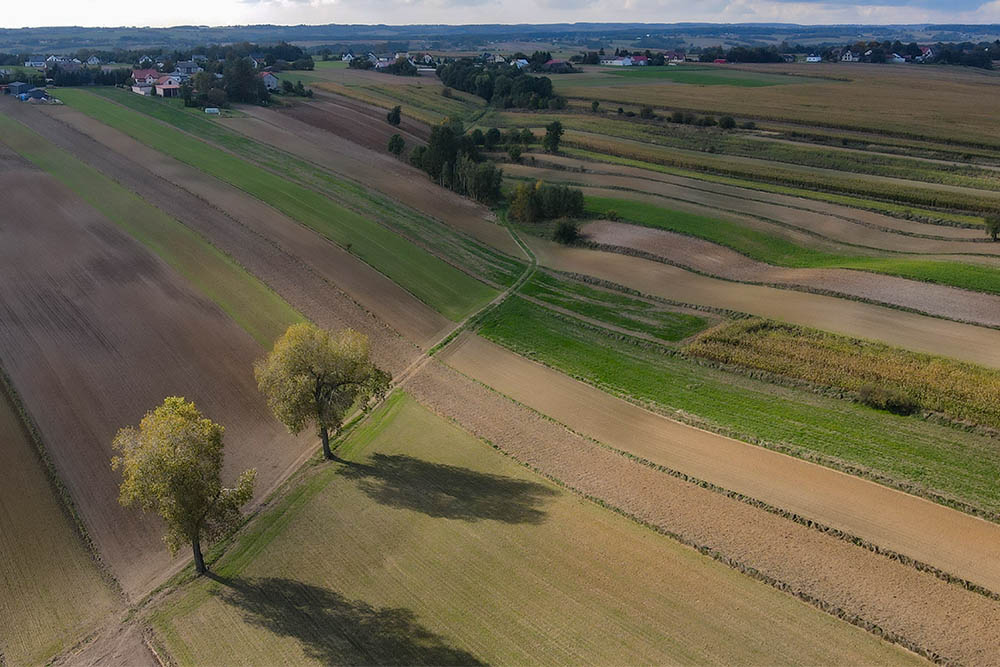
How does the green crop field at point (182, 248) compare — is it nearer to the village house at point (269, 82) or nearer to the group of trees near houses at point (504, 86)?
the village house at point (269, 82)

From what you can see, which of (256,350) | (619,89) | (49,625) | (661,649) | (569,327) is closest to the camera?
(661,649)

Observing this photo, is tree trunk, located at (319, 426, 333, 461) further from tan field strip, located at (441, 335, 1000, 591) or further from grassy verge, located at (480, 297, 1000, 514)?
grassy verge, located at (480, 297, 1000, 514)

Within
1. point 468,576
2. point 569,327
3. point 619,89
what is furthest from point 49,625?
point 619,89

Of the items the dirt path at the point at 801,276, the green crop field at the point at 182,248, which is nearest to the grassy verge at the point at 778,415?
the dirt path at the point at 801,276

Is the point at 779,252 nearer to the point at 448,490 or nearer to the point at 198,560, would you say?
the point at 448,490

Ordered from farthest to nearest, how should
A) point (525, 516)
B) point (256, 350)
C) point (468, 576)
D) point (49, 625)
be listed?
1. point (256, 350)
2. point (525, 516)
3. point (468, 576)
4. point (49, 625)

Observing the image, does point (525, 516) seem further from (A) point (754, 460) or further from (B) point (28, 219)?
(B) point (28, 219)

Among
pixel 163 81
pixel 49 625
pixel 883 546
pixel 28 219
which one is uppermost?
pixel 163 81

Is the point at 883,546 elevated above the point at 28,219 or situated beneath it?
situated beneath

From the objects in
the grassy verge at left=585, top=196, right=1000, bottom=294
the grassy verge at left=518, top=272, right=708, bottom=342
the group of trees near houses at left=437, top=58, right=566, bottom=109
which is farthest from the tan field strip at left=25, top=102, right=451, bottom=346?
the group of trees near houses at left=437, top=58, right=566, bottom=109
